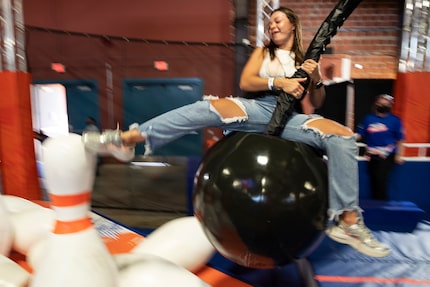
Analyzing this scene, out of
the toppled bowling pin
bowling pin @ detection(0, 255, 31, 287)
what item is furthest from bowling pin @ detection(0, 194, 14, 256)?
bowling pin @ detection(0, 255, 31, 287)

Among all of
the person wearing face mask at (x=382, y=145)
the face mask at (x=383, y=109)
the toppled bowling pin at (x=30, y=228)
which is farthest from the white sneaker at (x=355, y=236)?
the face mask at (x=383, y=109)

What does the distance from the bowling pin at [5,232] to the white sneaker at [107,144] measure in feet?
2.38

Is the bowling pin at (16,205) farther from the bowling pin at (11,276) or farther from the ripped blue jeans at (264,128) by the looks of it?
the ripped blue jeans at (264,128)

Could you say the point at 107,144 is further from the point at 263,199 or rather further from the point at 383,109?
the point at 383,109

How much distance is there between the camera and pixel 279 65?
4.90ft

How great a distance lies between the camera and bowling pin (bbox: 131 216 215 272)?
1568 mm

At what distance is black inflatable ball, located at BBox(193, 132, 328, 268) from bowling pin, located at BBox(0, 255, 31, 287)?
0.64 m

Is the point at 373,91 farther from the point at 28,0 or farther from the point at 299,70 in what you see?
the point at 28,0

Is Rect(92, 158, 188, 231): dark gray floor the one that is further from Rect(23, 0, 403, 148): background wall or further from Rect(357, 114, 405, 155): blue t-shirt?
Rect(357, 114, 405, 155): blue t-shirt

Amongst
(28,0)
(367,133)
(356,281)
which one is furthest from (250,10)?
(356,281)

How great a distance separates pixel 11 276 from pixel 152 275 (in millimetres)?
480

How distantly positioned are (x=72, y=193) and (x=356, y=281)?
1586mm

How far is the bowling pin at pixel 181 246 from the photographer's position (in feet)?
5.15

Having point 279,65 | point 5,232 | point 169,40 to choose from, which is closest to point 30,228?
point 5,232
